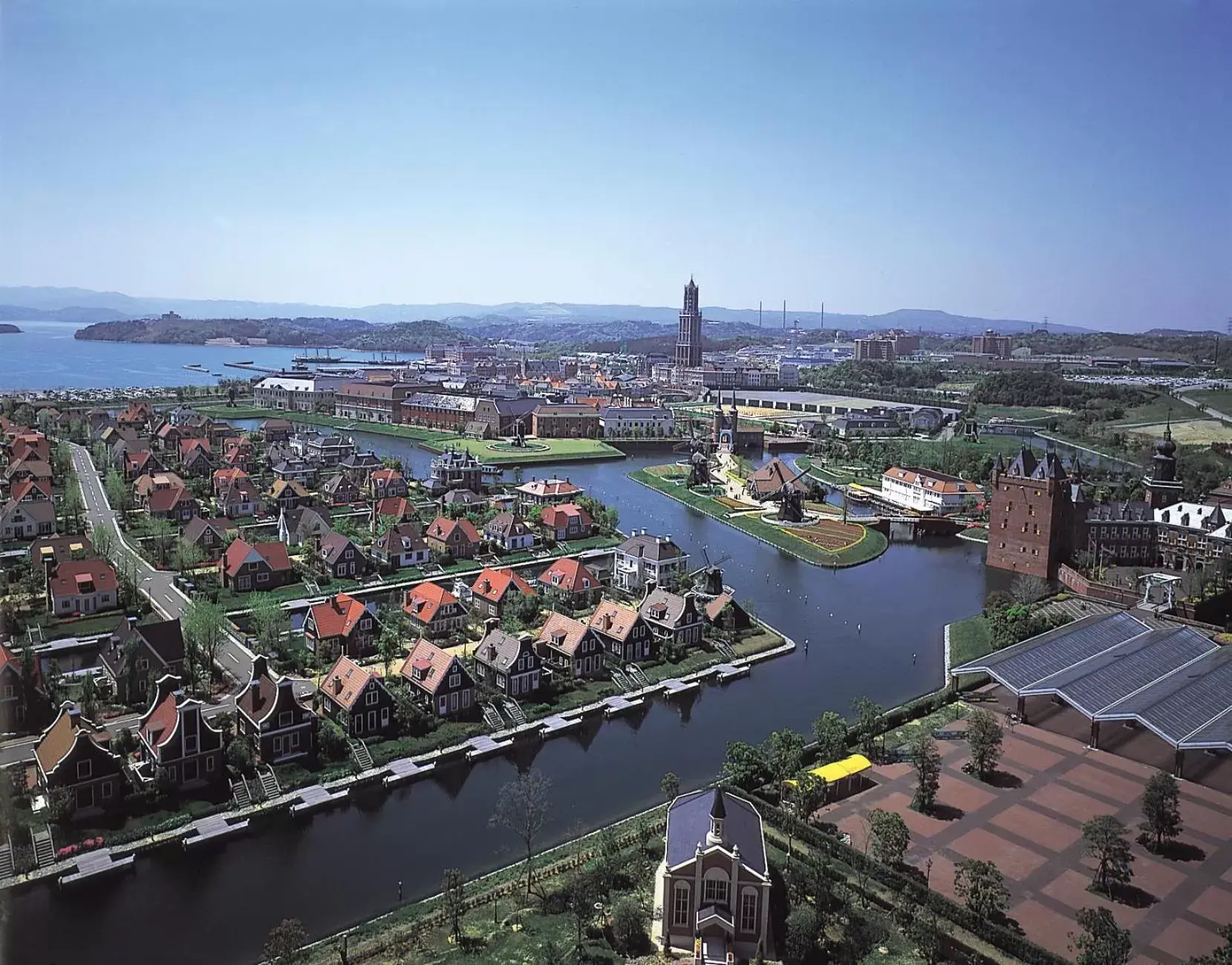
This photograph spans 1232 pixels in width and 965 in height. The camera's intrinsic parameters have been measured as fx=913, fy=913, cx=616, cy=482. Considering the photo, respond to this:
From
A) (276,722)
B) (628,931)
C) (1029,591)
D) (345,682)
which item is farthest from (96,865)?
(1029,591)

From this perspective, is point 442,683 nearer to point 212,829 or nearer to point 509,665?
point 509,665

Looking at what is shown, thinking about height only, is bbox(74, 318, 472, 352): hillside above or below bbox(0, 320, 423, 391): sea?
above

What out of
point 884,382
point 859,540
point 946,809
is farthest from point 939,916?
point 884,382

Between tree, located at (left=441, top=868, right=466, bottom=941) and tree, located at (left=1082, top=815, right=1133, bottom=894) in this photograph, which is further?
tree, located at (left=1082, top=815, right=1133, bottom=894)

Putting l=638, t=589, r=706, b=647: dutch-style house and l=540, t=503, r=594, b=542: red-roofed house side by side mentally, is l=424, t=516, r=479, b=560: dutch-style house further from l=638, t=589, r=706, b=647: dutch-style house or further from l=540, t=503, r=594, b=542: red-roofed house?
l=638, t=589, r=706, b=647: dutch-style house

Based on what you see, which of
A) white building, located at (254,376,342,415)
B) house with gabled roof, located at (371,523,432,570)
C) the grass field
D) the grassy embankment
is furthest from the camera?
white building, located at (254,376,342,415)

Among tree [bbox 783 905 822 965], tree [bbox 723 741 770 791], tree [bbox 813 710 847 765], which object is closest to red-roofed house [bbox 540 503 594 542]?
tree [bbox 813 710 847 765]

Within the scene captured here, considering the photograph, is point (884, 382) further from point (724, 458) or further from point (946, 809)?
point (946, 809)
